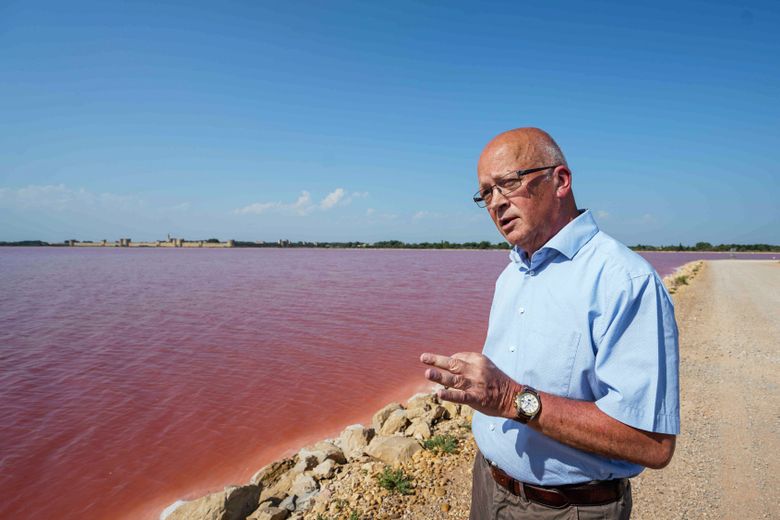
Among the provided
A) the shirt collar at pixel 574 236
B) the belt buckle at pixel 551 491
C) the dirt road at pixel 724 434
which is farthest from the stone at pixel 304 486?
the shirt collar at pixel 574 236

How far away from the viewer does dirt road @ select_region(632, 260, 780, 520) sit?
3.99 metres

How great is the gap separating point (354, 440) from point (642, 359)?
502 cm

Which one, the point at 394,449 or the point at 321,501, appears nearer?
the point at 321,501

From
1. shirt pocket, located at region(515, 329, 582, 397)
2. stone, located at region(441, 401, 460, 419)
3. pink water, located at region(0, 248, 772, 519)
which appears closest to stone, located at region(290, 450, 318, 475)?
pink water, located at region(0, 248, 772, 519)

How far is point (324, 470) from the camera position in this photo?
4.92 metres

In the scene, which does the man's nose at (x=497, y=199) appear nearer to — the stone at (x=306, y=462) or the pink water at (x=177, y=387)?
the stone at (x=306, y=462)

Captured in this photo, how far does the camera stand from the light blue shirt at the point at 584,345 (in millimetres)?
1429

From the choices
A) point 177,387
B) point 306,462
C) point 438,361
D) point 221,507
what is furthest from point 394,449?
point 177,387

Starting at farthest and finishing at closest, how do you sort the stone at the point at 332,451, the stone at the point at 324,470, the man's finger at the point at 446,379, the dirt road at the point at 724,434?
the stone at the point at 332,451
the stone at the point at 324,470
the dirt road at the point at 724,434
the man's finger at the point at 446,379

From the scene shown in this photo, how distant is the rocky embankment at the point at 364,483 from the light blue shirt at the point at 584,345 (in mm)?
2164

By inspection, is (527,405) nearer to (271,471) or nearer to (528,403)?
(528,403)

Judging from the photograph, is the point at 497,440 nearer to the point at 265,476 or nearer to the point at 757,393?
the point at 265,476

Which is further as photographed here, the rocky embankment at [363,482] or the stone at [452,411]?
the stone at [452,411]

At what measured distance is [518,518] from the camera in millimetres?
1892
